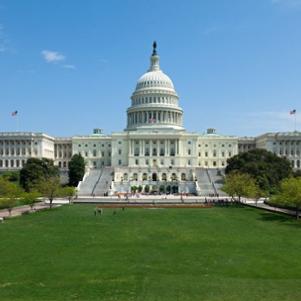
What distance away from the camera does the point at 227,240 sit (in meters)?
33.2

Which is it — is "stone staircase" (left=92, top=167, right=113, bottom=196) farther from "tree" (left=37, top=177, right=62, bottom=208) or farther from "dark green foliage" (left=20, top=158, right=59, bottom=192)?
"tree" (left=37, top=177, right=62, bottom=208)

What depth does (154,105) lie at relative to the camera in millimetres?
146500

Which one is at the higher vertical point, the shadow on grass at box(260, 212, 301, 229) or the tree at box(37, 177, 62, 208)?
the tree at box(37, 177, 62, 208)

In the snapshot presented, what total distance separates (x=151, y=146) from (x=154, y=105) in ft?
57.6

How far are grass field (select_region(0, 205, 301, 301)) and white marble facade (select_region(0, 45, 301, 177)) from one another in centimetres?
8198

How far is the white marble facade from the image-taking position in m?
133

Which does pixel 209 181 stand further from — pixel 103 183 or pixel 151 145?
pixel 151 145

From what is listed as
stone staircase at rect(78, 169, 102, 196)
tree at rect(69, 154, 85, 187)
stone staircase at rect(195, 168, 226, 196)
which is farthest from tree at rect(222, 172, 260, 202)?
tree at rect(69, 154, 85, 187)

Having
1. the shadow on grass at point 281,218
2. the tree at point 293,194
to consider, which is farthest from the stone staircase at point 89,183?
the tree at point 293,194

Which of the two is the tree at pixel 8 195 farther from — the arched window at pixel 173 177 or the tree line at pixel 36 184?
the arched window at pixel 173 177

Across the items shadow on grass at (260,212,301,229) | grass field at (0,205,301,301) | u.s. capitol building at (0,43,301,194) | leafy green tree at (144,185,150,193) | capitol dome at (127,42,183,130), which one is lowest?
grass field at (0,205,301,301)

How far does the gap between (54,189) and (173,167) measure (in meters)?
61.6

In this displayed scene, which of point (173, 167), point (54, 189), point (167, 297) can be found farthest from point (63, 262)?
point (173, 167)

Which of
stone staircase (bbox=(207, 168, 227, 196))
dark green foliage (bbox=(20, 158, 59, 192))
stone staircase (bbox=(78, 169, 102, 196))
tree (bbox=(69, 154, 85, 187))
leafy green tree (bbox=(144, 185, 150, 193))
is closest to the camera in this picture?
dark green foliage (bbox=(20, 158, 59, 192))
